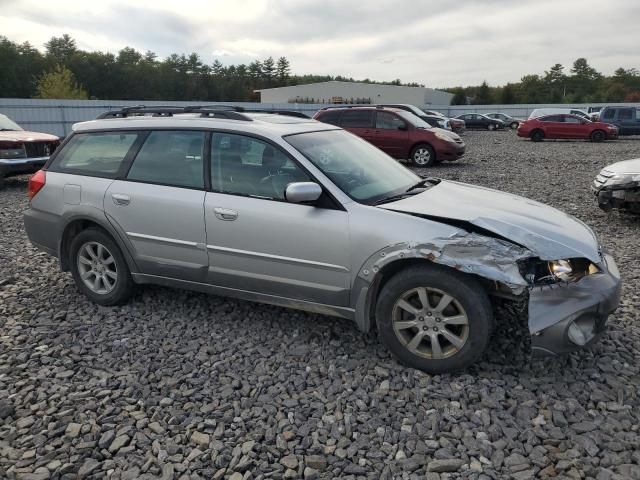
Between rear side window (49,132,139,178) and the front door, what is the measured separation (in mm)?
968

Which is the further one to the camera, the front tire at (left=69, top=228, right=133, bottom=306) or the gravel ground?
the front tire at (left=69, top=228, right=133, bottom=306)

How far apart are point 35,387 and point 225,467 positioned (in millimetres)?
1570

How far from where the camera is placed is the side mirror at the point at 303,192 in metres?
3.44

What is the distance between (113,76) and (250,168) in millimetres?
88332

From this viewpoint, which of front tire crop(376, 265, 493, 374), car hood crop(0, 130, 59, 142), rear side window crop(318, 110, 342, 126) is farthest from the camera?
rear side window crop(318, 110, 342, 126)

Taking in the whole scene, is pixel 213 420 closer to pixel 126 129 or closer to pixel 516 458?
pixel 516 458

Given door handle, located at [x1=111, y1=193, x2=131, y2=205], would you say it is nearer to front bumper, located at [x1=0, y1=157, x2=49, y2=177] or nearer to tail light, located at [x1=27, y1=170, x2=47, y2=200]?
tail light, located at [x1=27, y1=170, x2=47, y2=200]

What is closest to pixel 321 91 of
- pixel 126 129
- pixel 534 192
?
pixel 534 192

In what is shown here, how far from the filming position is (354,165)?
4.12m

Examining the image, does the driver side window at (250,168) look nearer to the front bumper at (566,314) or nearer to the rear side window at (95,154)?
the rear side window at (95,154)

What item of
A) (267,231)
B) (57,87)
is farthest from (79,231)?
(57,87)

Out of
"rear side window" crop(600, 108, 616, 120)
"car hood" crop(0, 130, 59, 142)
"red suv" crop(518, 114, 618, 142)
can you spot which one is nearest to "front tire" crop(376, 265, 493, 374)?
"car hood" crop(0, 130, 59, 142)

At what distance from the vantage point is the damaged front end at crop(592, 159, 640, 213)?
720 cm

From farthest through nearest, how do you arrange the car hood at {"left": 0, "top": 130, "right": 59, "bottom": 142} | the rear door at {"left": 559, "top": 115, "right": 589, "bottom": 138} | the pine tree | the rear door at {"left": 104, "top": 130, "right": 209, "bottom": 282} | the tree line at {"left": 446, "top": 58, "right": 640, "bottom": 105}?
the tree line at {"left": 446, "top": 58, "right": 640, "bottom": 105}
the pine tree
the rear door at {"left": 559, "top": 115, "right": 589, "bottom": 138}
the car hood at {"left": 0, "top": 130, "right": 59, "bottom": 142}
the rear door at {"left": 104, "top": 130, "right": 209, "bottom": 282}
